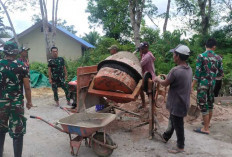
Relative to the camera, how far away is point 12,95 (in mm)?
3518

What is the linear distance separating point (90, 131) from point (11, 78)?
1439 mm

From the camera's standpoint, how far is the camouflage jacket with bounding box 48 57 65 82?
720cm

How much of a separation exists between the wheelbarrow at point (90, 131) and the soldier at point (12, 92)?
0.39 m

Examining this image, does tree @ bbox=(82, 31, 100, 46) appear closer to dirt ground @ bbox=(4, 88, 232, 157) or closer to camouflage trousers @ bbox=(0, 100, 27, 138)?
dirt ground @ bbox=(4, 88, 232, 157)

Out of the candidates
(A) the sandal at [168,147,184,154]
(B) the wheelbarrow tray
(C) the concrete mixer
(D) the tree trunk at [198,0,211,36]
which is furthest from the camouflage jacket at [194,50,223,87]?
(D) the tree trunk at [198,0,211,36]

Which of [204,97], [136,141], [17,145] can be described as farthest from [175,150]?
[17,145]

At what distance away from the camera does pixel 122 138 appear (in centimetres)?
489

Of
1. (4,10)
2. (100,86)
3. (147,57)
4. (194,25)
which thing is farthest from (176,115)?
(194,25)

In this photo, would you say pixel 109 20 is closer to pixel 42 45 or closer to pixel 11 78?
pixel 42 45

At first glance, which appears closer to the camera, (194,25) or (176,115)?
(176,115)

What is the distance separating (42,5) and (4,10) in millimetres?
3390

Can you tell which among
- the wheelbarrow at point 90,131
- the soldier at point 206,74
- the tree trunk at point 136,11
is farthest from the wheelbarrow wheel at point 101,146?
the tree trunk at point 136,11

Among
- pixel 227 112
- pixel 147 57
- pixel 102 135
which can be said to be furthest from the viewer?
A: pixel 227 112

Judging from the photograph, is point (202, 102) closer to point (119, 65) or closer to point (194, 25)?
point (119, 65)
